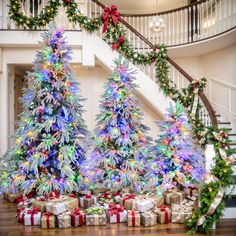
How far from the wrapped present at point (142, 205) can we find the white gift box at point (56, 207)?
3.11ft

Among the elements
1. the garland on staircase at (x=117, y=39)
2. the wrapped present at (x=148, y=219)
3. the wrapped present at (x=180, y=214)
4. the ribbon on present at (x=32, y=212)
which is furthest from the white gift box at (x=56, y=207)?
the garland on staircase at (x=117, y=39)

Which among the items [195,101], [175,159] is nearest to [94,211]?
[175,159]

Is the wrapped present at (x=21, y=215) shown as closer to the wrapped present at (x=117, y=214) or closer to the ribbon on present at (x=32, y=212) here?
the ribbon on present at (x=32, y=212)

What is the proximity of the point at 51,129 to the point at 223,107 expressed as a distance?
194 inches

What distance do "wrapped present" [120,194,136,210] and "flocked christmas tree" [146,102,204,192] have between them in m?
0.67

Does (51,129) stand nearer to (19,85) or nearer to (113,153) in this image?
(113,153)

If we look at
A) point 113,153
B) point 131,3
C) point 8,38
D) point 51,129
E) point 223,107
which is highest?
point 131,3

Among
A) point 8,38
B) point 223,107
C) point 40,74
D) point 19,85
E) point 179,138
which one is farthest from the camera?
point 19,85

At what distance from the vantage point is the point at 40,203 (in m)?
3.67

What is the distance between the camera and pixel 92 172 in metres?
4.28

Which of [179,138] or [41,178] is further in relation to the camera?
[179,138]

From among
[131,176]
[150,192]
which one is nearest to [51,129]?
[131,176]

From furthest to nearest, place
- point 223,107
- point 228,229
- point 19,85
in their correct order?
→ 1. point 19,85
2. point 223,107
3. point 228,229

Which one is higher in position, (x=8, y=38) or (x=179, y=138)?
(x=8, y=38)
